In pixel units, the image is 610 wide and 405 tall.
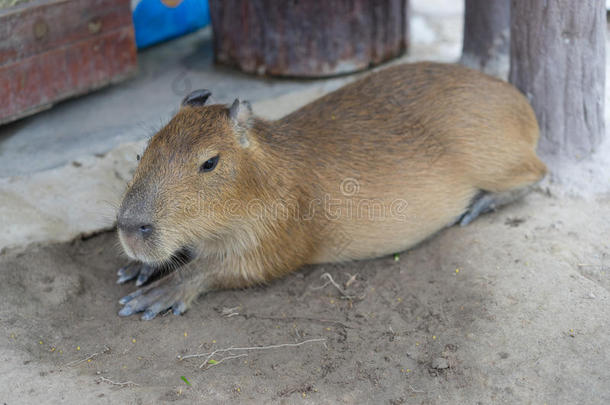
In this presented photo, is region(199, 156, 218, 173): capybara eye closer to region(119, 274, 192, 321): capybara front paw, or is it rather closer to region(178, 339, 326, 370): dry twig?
region(119, 274, 192, 321): capybara front paw

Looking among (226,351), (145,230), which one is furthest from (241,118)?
(226,351)

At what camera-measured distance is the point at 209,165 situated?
3.36 m

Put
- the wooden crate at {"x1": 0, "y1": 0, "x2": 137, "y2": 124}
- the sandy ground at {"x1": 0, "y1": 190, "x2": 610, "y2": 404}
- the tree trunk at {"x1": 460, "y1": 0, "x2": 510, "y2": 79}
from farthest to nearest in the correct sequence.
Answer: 1. the tree trunk at {"x1": 460, "y1": 0, "x2": 510, "y2": 79}
2. the wooden crate at {"x1": 0, "y1": 0, "x2": 137, "y2": 124}
3. the sandy ground at {"x1": 0, "y1": 190, "x2": 610, "y2": 404}

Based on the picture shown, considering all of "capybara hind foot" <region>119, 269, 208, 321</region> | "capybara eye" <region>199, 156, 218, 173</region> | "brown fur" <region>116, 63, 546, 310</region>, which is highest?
"capybara eye" <region>199, 156, 218, 173</region>

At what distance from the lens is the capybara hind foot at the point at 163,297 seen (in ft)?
11.8

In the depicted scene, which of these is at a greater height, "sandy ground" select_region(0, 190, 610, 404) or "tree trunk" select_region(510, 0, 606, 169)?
"tree trunk" select_region(510, 0, 606, 169)

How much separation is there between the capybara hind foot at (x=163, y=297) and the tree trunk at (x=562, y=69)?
252 cm

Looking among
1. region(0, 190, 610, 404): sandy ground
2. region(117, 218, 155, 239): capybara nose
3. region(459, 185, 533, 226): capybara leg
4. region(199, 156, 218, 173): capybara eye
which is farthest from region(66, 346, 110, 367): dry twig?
region(459, 185, 533, 226): capybara leg

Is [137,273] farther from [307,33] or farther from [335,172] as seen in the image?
[307,33]

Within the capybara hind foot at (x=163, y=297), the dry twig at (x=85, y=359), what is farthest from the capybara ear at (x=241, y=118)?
the dry twig at (x=85, y=359)

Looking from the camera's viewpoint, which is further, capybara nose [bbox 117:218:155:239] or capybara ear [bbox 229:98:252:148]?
capybara ear [bbox 229:98:252:148]

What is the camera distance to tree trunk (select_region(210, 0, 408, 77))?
19.1ft

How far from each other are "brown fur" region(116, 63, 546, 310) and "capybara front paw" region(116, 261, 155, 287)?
0.32 meters

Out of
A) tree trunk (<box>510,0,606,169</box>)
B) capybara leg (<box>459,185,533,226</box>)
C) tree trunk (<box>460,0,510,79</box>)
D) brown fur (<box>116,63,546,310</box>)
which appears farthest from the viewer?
tree trunk (<box>460,0,510,79</box>)
